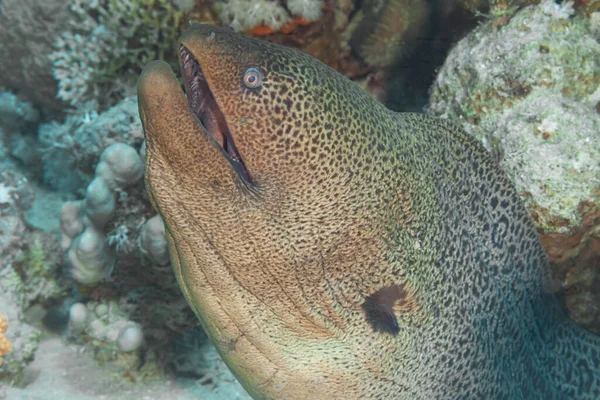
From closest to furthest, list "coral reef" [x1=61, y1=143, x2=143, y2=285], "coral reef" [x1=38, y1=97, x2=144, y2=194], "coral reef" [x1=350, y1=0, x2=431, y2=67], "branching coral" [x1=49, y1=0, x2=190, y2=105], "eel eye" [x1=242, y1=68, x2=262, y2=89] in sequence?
1. "eel eye" [x1=242, y1=68, x2=262, y2=89]
2. "coral reef" [x1=61, y1=143, x2=143, y2=285]
3. "coral reef" [x1=38, y1=97, x2=144, y2=194]
4. "branching coral" [x1=49, y1=0, x2=190, y2=105]
5. "coral reef" [x1=350, y1=0, x2=431, y2=67]

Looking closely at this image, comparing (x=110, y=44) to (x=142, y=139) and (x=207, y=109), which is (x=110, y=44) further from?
(x=207, y=109)

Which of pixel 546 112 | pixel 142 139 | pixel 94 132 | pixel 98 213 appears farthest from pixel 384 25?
pixel 98 213

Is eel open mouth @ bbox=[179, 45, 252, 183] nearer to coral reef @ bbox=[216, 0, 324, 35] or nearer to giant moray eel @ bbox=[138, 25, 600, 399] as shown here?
giant moray eel @ bbox=[138, 25, 600, 399]

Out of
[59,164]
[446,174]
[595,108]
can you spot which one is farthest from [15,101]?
[595,108]

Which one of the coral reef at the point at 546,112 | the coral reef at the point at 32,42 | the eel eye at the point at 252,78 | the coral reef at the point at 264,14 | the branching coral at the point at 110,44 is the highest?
the coral reef at the point at 546,112

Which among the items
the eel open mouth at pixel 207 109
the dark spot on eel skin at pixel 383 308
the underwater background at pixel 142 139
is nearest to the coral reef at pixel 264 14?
the underwater background at pixel 142 139

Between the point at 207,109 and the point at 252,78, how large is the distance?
25 cm

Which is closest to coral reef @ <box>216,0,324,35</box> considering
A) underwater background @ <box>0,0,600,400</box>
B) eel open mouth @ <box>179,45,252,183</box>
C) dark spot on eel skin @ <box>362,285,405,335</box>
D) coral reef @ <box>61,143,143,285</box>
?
underwater background @ <box>0,0,600,400</box>

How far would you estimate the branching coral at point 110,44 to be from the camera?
4.05 m

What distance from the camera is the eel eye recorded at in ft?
5.77

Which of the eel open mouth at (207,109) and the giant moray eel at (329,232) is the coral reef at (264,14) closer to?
the giant moray eel at (329,232)

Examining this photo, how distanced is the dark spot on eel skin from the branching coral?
2.94m

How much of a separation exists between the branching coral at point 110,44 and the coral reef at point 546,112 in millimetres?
2481

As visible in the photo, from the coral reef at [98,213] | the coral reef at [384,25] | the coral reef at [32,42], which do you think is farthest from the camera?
the coral reef at [32,42]
